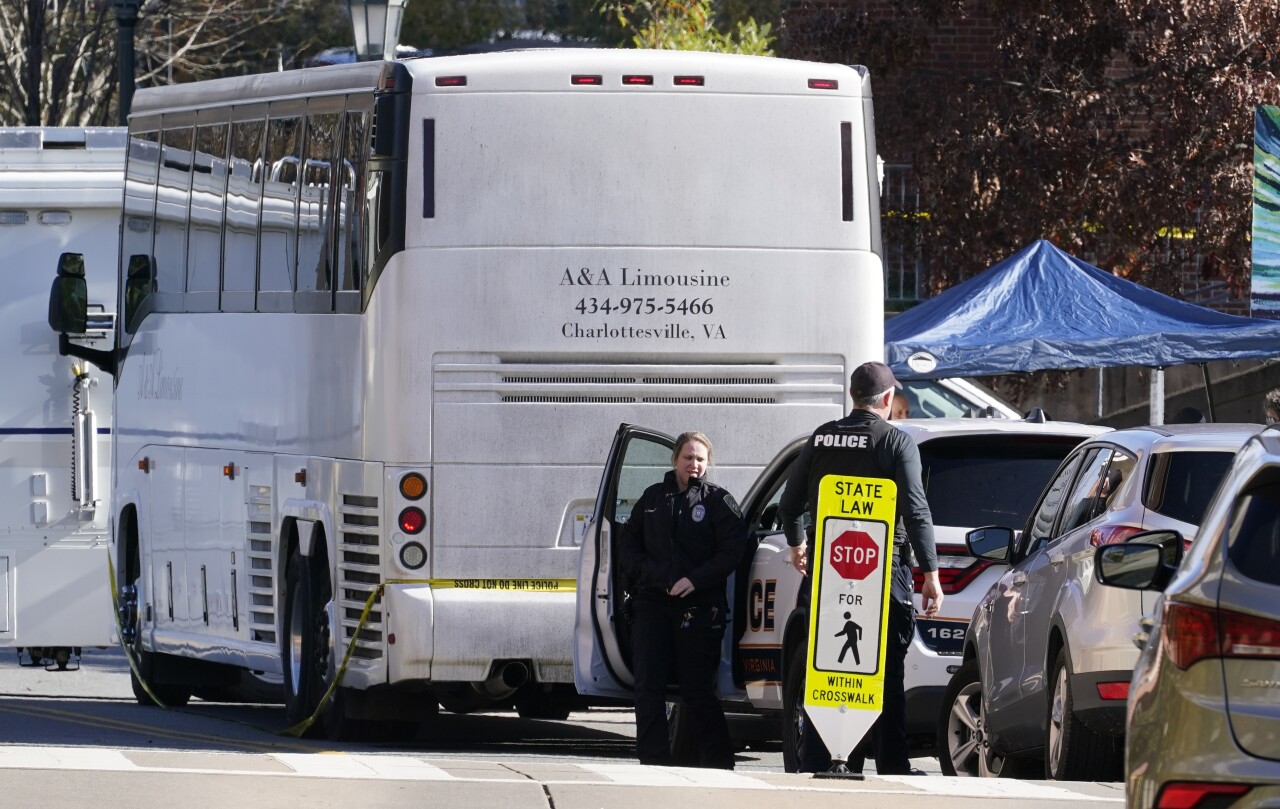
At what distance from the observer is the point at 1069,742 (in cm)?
927

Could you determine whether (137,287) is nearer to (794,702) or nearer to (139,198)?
(139,198)

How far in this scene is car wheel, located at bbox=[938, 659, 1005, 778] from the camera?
34.8 feet

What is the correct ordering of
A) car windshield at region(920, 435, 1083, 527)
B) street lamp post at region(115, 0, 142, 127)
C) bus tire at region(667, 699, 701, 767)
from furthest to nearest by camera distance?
1. street lamp post at region(115, 0, 142, 127)
2. bus tire at region(667, 699, 701, 767)
3. car windshield at region(920, 435, 1083, 527)

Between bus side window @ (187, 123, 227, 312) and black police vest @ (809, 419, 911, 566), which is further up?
bus side window @ (187, 123, 227, 312)

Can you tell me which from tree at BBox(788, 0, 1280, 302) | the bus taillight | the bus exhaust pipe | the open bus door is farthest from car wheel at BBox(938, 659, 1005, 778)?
tree at BBox(788, 0, 1280, 302)

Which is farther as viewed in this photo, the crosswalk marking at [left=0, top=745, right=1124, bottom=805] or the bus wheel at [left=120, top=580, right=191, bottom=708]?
the bus wheel at [left=120, top=580, right=191, bottom=708]

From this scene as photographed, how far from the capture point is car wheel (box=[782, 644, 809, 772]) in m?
10.9

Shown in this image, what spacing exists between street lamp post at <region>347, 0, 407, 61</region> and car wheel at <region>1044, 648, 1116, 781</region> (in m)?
10.4

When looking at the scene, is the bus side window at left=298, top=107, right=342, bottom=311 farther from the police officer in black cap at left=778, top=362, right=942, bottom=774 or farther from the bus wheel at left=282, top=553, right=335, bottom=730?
the police officer in black cap at left=778, top=362, right=942, bottom=774

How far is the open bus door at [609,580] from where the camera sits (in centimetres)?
1186

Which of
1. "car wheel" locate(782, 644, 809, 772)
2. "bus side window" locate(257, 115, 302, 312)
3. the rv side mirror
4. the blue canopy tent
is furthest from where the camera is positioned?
the blue canopy tent

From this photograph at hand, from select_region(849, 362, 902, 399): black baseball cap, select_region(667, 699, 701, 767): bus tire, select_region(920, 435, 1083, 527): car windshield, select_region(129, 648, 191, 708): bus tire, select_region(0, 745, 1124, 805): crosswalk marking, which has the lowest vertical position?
select_region(129, 648, 191, 708): bus tire

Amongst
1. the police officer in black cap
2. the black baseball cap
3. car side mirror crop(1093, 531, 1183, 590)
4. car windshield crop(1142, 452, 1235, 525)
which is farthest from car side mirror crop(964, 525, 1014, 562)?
car side mirror crop(1093, 531, 1183, 590)

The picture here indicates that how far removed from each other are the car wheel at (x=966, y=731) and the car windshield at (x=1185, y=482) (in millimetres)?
1728
